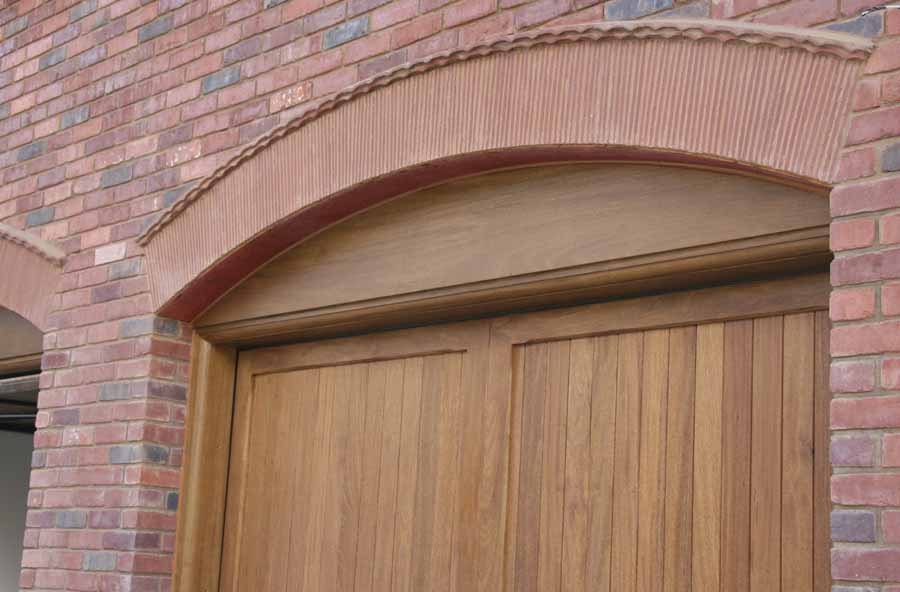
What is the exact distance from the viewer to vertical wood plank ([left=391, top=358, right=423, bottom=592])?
3828 mm

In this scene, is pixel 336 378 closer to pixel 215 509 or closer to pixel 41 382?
pixel 215 509

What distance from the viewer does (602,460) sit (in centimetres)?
339

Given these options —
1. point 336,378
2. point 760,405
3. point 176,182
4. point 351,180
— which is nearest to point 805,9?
point 760,405

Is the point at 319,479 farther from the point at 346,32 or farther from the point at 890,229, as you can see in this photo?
the point at 890,229

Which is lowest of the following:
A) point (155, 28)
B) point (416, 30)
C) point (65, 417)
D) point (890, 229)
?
point (65, 417)

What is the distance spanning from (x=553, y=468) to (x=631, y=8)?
125 centimetres

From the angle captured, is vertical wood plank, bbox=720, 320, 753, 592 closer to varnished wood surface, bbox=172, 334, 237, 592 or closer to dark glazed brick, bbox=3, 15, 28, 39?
varnished wood surface, bbox=172, 334, 237, 592

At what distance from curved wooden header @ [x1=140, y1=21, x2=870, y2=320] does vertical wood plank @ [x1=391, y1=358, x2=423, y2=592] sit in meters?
0.59

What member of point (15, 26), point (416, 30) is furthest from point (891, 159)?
point (15, 26)

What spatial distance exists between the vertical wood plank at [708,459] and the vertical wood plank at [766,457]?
0.33ft

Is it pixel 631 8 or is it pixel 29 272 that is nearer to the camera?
pixel 631 8

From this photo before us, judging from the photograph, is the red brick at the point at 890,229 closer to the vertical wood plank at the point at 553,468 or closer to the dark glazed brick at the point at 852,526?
the dark glazed brick at the point at 852,526

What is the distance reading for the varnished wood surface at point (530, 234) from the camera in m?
3.06

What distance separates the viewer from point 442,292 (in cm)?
377
